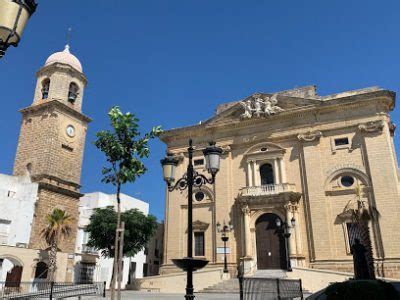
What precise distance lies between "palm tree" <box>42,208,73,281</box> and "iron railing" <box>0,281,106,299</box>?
8.03 m

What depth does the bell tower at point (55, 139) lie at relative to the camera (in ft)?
99.9

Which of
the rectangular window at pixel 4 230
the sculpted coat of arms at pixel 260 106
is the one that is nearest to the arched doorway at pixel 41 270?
the rectangular window at pixel 4 230

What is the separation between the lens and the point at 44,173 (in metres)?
30.4

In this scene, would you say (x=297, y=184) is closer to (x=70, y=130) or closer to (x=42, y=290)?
(x=42, y=290)

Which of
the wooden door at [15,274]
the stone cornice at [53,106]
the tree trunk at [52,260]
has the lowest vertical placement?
the wooden door at [15,274]

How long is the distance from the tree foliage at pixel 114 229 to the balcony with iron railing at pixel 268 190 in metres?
8.91

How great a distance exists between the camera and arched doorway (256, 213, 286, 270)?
84.3 feet

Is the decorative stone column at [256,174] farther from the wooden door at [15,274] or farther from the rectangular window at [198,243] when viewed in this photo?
the wooden door at [15,274]

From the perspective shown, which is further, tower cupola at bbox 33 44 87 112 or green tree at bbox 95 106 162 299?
tower cupola at bbox 33 44 87 112

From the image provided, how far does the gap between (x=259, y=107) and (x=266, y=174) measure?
522cm

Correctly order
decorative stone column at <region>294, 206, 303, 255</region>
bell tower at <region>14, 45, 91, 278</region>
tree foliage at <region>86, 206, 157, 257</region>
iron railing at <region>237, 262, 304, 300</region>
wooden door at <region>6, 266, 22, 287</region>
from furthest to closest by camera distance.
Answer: bell tower at <region>14, 45, 91, 278</region> → tree foliage at <region>86, 206, 157, 257</region> → wooden door at <region>6, 266, 22, 287</region> → decorative stone column at <region>294, 206, 303, 255</region> → iron railing at <region>237, 262, 304, 300</region>

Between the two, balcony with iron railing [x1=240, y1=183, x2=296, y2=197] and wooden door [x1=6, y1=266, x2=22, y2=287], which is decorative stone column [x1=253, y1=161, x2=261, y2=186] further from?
wooden door [x1=6, y1=266, x2=22, y2=287]

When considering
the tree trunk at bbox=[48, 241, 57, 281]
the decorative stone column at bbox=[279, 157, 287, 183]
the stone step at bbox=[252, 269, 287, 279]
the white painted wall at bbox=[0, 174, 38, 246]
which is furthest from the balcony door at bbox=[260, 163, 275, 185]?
the white painted wall at bbox=[0, 174, 38, 246]

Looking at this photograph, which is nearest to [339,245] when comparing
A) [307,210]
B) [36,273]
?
[307,210]
